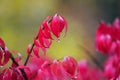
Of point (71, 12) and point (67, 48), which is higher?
point (71, 12)

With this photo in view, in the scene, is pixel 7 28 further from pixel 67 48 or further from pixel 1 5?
pixel 67 48

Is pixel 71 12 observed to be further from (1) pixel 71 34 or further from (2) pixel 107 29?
(2) pixel 107 29

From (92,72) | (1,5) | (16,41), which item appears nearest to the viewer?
(92,72)

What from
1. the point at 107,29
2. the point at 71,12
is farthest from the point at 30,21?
the point at 107,29

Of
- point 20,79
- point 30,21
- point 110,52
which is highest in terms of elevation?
point 30,21

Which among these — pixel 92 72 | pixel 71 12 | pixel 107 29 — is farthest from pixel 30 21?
pixel 107 29

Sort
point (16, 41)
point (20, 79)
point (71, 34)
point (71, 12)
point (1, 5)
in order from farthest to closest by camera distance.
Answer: point (71, 12) < point (71, 34) < point (16, 41) < point (1, 5) < point (20, 79)

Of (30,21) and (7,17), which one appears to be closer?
(7,17)
